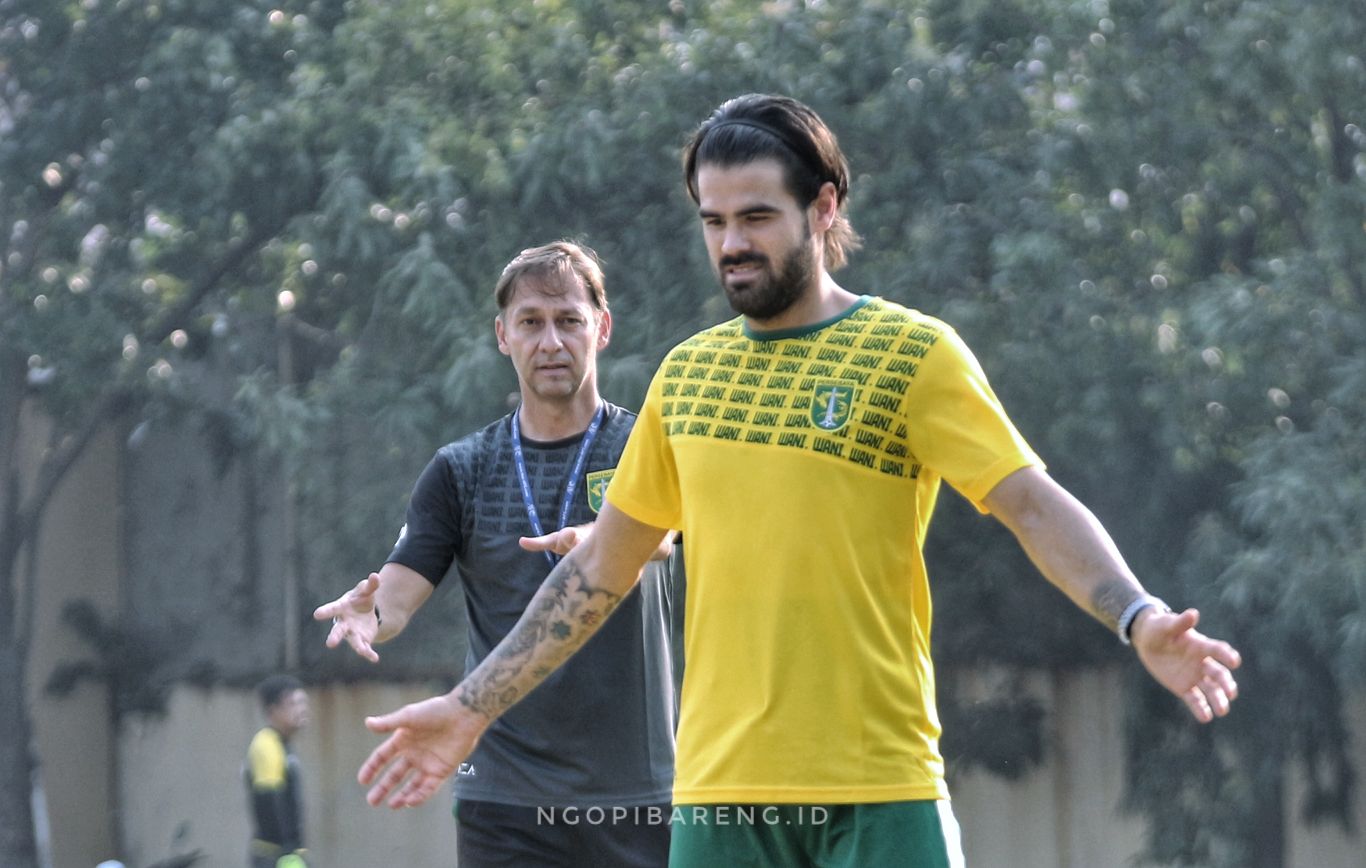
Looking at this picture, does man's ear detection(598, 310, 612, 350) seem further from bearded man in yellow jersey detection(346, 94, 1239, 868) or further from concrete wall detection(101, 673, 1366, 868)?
concrete wall detection(101, 673, 1366, 868)

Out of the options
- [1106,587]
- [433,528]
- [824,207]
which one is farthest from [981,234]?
[1106,587]

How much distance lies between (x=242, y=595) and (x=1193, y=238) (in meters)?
9.40

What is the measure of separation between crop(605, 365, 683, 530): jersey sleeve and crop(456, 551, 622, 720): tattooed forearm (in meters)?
0.17

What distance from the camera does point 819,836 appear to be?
10.7 feet

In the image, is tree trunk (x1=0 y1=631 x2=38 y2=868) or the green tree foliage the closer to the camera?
the green tree foliage

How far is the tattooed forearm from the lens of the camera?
354 cm

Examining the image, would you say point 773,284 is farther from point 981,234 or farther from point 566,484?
point 981,234

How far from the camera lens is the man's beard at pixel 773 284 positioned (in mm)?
3316

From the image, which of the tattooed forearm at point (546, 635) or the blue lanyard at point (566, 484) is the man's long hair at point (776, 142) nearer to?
the tattooed forearm at point (546, 635)

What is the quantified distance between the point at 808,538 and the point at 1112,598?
1.61 ft

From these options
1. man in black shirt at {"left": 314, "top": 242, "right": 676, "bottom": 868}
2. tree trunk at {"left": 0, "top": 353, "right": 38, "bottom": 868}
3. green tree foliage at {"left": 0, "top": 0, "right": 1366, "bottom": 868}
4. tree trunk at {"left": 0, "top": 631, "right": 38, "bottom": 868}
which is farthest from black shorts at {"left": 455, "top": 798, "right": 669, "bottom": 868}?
tree trunk at {"left": 0, "top": 631, "right": 38, "bottom": 868}

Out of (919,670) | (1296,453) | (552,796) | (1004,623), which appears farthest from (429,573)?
(1004,623)

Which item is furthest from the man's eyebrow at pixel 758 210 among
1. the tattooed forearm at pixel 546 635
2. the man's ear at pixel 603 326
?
the man's ear at pixel 603 326

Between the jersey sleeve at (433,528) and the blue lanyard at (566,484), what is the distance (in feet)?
0.55
